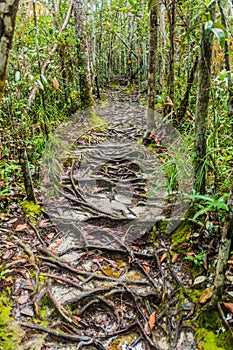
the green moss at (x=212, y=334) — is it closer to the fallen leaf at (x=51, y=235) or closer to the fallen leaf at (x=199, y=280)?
the fallen leaf at (x=199, y=280)

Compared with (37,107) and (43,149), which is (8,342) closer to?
(43,149)

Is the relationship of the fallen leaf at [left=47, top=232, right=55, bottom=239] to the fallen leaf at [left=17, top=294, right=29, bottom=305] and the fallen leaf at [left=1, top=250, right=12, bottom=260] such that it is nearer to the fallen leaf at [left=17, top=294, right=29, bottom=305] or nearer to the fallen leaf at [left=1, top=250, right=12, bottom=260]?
the fallen leaf at [left=1, top=250, right=12, bottom=260]

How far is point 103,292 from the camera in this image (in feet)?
9.75

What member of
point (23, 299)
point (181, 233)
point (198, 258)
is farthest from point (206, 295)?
point (23, 299)

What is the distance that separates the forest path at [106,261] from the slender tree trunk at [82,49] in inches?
113

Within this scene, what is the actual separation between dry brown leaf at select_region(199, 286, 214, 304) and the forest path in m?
0.14

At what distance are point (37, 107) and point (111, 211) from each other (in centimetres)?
276

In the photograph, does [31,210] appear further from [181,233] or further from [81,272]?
[181,233]

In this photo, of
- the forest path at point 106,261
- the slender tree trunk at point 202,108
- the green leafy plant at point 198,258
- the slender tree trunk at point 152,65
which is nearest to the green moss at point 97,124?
the slender tree trunk at point 152,65

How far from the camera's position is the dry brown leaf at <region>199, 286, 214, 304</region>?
8.50 ft

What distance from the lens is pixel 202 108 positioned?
3.10 meters

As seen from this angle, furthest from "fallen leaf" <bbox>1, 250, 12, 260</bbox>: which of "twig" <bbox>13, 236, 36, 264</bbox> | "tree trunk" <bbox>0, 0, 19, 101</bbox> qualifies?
"tree trunk" <bbox>0, 0, 19, 101</bbox>

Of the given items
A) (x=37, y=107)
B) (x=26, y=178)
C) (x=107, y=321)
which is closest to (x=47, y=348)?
(x=107, y=321)

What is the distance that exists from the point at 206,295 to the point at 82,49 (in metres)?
7.12
